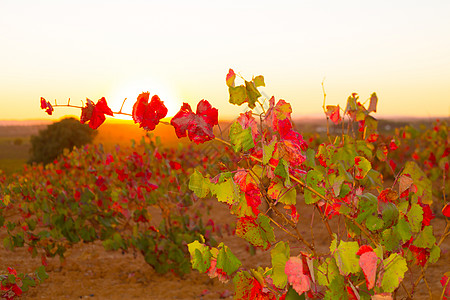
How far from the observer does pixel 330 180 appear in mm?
1970

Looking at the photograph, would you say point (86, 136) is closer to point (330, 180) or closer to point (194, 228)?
point (194, 228)

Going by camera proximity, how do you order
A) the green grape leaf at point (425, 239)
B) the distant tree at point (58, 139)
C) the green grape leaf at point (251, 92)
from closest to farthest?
the green grape leaf at point (251, 92) < the green grape leaf at point (425, 239) < the distant tree at point (58, 139)

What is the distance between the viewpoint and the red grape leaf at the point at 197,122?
1.70m

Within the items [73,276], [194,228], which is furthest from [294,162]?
[73,276]

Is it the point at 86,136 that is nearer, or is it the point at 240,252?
the point at 240,252

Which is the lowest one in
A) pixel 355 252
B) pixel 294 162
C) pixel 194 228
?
pixel 194 228

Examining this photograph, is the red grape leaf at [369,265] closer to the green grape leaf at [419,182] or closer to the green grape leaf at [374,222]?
the green grape leaf at [374,222]

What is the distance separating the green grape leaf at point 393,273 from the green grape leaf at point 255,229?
552 millimetres

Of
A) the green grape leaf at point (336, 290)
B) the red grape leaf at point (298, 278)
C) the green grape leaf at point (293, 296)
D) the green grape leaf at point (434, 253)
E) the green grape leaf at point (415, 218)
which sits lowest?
the green grape leaf at point (434, 253)

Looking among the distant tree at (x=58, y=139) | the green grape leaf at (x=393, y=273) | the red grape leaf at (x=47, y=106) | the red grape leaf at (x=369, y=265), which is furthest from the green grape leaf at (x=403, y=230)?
the distant tree at (x=58, y=139)

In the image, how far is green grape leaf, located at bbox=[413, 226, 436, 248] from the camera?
2188mm

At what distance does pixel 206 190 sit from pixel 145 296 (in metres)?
3.00

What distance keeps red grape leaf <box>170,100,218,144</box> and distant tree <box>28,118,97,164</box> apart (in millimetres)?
14525

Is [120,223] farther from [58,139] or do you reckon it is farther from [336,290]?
[58,139]
